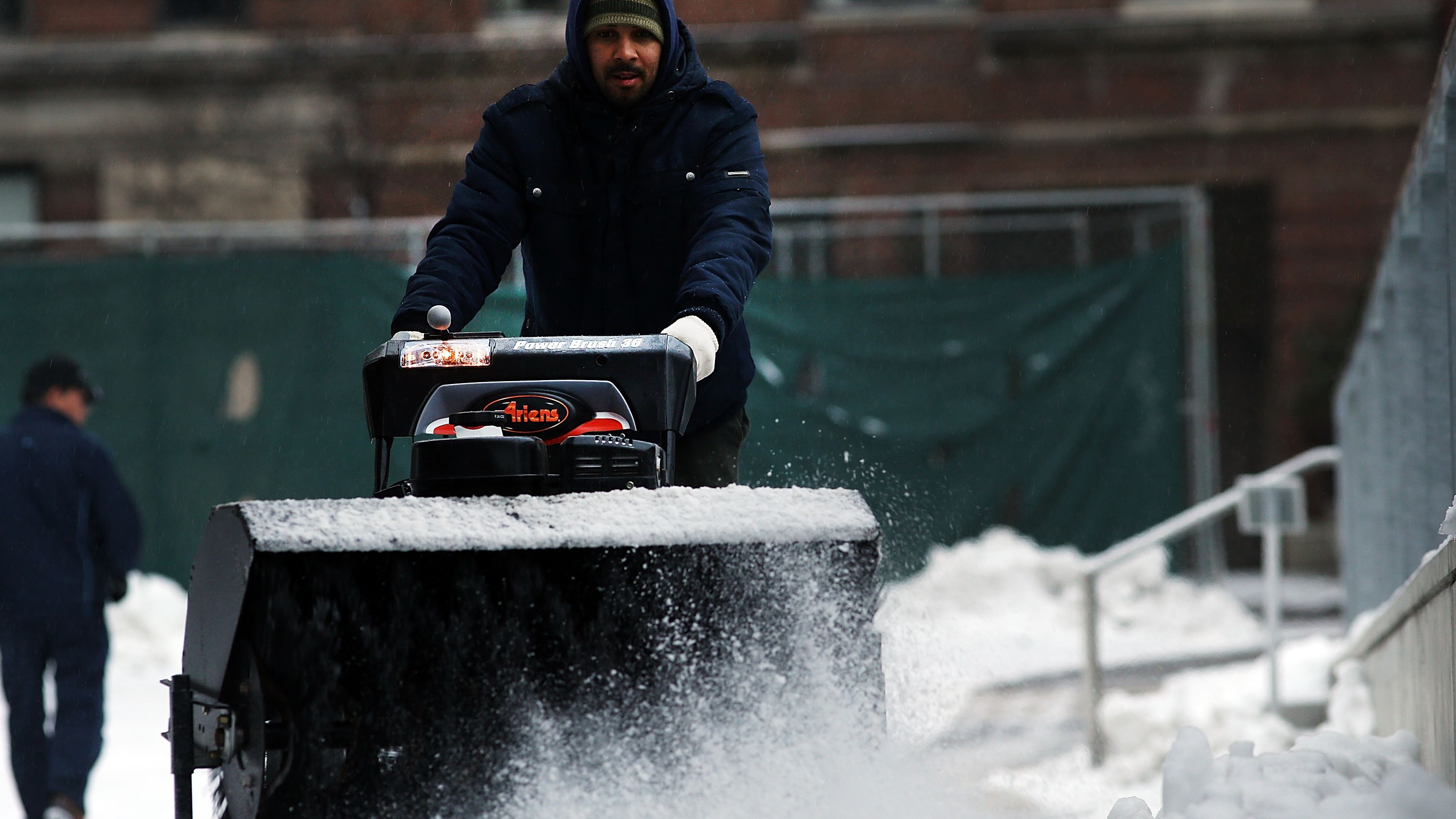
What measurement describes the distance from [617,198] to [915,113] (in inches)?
595

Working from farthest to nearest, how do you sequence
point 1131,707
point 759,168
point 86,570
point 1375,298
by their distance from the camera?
point 1131,707 → point 86,570 → point 1375,298 → point 759,168

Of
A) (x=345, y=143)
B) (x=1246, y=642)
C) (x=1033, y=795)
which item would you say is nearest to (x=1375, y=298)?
(x=1033, y=795)

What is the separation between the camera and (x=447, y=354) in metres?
3.22

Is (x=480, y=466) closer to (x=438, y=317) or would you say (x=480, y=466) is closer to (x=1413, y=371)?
(x=438, y=317)

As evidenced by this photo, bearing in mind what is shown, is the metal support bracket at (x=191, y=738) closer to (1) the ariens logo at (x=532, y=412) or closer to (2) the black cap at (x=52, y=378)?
(1) the ariens logo at (x=532, y=412)

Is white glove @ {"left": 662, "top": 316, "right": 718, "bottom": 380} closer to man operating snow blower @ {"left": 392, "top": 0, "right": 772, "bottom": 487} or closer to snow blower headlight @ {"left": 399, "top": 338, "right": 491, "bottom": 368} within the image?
man operating snow blower @ {"left": 392, "top": 0, "right": 772, "bottom": 487}

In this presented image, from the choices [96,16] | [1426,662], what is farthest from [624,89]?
[96,16]

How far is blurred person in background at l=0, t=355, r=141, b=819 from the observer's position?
22.7ft

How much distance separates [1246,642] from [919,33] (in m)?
9.15

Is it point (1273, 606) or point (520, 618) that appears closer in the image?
point (520, 618)

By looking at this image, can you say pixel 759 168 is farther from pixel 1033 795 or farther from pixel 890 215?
pixel 890 215

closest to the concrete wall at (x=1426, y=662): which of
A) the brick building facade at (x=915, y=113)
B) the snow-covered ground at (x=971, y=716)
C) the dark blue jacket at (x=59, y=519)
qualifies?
the snow-covered ground at (x=971, y=716)

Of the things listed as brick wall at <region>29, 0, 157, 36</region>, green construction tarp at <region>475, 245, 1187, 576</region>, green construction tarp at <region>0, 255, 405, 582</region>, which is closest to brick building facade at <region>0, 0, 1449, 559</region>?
brick wall at <region>29, 0, 157, 36</region>

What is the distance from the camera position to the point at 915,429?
41.0 ft
